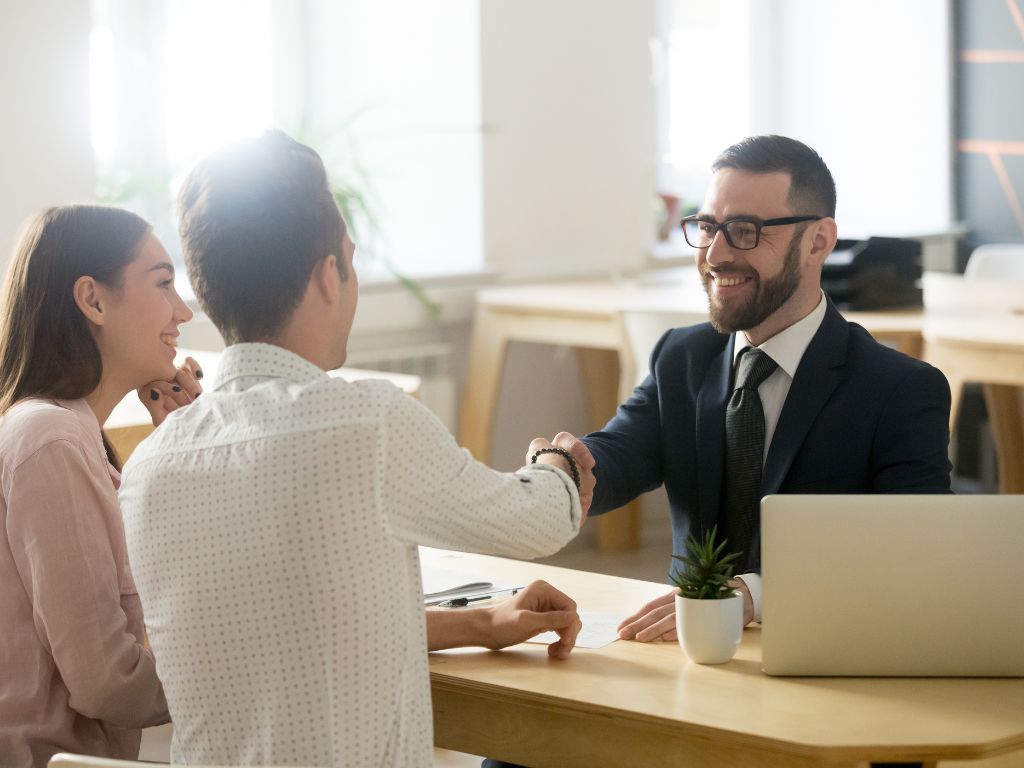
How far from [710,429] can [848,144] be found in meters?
4.83

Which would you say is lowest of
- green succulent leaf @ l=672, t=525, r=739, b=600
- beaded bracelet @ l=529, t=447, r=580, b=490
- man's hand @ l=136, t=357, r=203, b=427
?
green succulent leaf @ l=672, t=525, r=739, b=600

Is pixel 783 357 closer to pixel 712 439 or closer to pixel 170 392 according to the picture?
pixel 712 439

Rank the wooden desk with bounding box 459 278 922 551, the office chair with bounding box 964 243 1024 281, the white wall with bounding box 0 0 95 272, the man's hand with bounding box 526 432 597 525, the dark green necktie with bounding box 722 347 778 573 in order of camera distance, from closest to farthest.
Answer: the man's hand with bounding box 526 432 597 525 < the dark green necktie with bounding box 722 347 778 573 < the white wall with bounding box 0 0 95 272 < the wooden desk with bounding box 459 278 922 551 < the office chair with bounding box 964 243 1024 281

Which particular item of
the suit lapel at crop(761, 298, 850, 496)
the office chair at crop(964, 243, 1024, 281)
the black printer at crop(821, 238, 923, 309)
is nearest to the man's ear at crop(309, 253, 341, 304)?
the suit lapel at crop(761, 298, 850, 496)

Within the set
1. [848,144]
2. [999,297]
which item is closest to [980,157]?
[848,144]

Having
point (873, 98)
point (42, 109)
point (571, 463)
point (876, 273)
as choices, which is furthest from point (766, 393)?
point (873, 98)

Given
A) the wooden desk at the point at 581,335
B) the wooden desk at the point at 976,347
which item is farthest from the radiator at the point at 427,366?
the wooden desk at the point at 976,347

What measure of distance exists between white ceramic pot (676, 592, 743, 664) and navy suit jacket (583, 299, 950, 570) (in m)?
0.42

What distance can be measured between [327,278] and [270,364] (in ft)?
0.35

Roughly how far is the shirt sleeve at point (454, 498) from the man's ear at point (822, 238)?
80 cm

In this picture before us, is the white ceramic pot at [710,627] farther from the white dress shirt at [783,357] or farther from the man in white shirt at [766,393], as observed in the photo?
the white dress shirt at [783,357]

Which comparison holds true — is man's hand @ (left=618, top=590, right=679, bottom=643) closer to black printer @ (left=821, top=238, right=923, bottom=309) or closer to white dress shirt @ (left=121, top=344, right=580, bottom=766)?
white dress shirt @ (left=121, top=344, right=580, bottom=766)

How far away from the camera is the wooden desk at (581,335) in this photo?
4.49m

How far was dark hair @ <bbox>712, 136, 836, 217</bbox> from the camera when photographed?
7.38 feet
